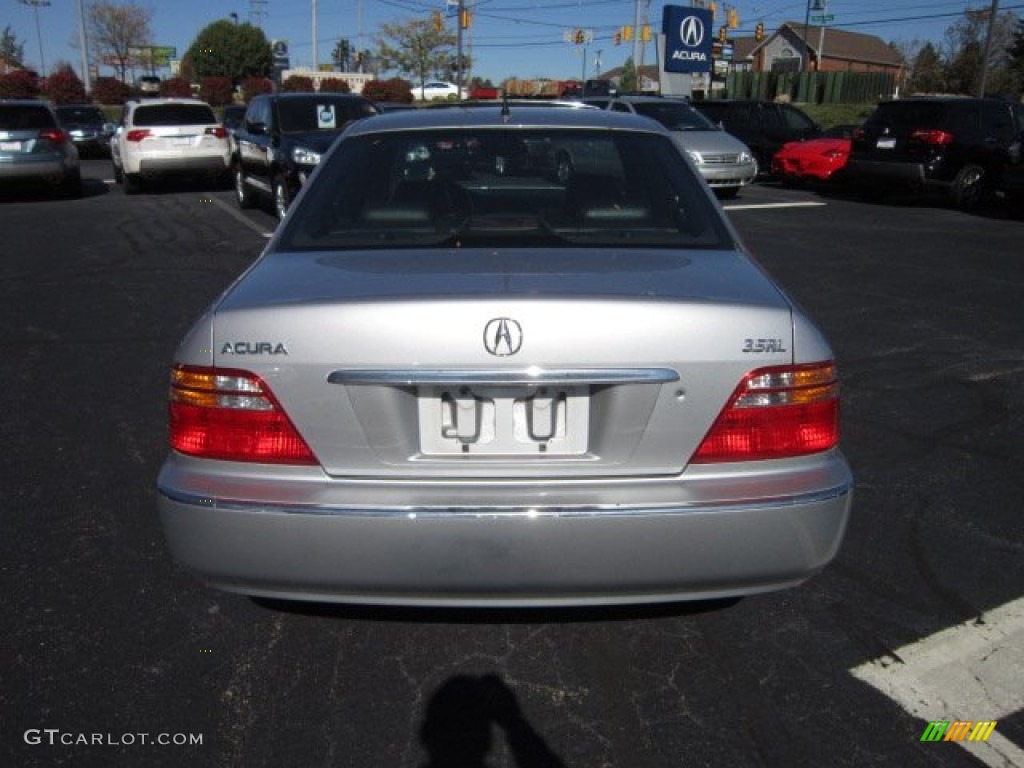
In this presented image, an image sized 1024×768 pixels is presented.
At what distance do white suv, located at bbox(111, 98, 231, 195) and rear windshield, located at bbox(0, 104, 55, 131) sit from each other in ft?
4.26

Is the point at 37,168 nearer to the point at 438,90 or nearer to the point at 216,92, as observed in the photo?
the point at 216,92

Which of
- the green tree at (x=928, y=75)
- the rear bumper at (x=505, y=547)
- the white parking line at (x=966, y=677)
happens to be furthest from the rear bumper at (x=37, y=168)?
the green tree at (x=928, y=75)

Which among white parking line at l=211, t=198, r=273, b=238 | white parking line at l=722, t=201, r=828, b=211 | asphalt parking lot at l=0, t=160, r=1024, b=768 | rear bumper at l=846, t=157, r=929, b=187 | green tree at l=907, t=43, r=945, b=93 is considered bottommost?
white parking line at l=211, t=198, r=273, b=238

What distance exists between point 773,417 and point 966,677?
3.51ft

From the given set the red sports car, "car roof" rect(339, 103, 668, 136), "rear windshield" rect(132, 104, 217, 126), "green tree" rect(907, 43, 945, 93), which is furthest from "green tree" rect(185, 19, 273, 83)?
"car roof" rect(339, 103, 668, 136)

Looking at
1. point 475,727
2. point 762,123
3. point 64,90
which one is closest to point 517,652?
point 475,727

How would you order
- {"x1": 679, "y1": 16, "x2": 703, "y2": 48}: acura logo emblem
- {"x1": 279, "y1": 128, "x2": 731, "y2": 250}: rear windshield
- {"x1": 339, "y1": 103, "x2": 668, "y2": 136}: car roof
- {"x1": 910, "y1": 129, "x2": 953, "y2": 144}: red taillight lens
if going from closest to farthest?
{"x1": 279, "y1": 128, "x2": 731, "y2": 250}: rear windshield, {"x1": 339, "y1": 103, "x2": 668, "y2": 136}: car roof, {"x1": 910, "y1": 129, "x2": 953, "y2": 144}: red taillight lens, {"x1": 679, "y1": 16, "x2": 703, "y2": 48}: acura logo emblem

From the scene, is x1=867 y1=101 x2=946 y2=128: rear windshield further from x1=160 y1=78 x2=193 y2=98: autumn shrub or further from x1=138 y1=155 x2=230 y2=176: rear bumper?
x1=160 y1=78 x2=193 y2=98: autumn shrub

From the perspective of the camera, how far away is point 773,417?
240 cm

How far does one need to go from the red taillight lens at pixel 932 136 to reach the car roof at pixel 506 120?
498 inches

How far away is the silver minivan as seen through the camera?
15477 millimetres

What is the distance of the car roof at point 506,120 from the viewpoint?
11.5ft

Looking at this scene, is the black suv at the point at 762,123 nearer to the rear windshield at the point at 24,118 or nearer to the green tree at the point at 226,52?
the rear windshield at the point at 24,118

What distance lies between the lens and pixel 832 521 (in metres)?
2.44
